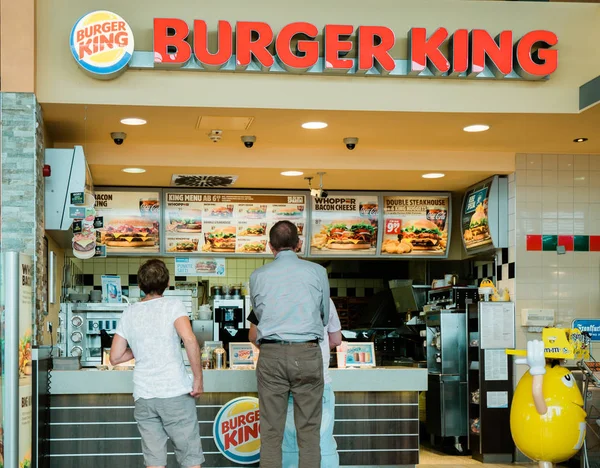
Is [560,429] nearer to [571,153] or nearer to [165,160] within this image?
[571,153]

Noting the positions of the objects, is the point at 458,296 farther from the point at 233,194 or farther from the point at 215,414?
the point at 215,414

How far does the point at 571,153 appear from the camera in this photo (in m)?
8.33

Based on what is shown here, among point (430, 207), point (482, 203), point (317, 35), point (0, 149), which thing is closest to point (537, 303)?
point (482, 203)

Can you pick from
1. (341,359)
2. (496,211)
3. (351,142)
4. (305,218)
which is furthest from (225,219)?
(341,359)

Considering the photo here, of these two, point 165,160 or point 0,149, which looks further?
point 165,160

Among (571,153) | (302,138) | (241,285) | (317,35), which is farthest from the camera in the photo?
(241,285)

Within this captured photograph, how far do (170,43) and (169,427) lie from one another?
287 cm

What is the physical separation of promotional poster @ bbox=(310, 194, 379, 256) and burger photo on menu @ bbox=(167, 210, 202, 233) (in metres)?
1.24

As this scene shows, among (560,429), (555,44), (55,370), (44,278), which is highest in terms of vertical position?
(555,44)

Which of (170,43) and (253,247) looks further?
(253,247)

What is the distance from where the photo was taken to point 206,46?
6336mm

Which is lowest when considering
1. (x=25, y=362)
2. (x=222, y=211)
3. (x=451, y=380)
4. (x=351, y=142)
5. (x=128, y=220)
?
(x=451, y=380)

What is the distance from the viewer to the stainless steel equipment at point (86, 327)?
28.1 ft

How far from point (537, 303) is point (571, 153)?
4.86 feet
